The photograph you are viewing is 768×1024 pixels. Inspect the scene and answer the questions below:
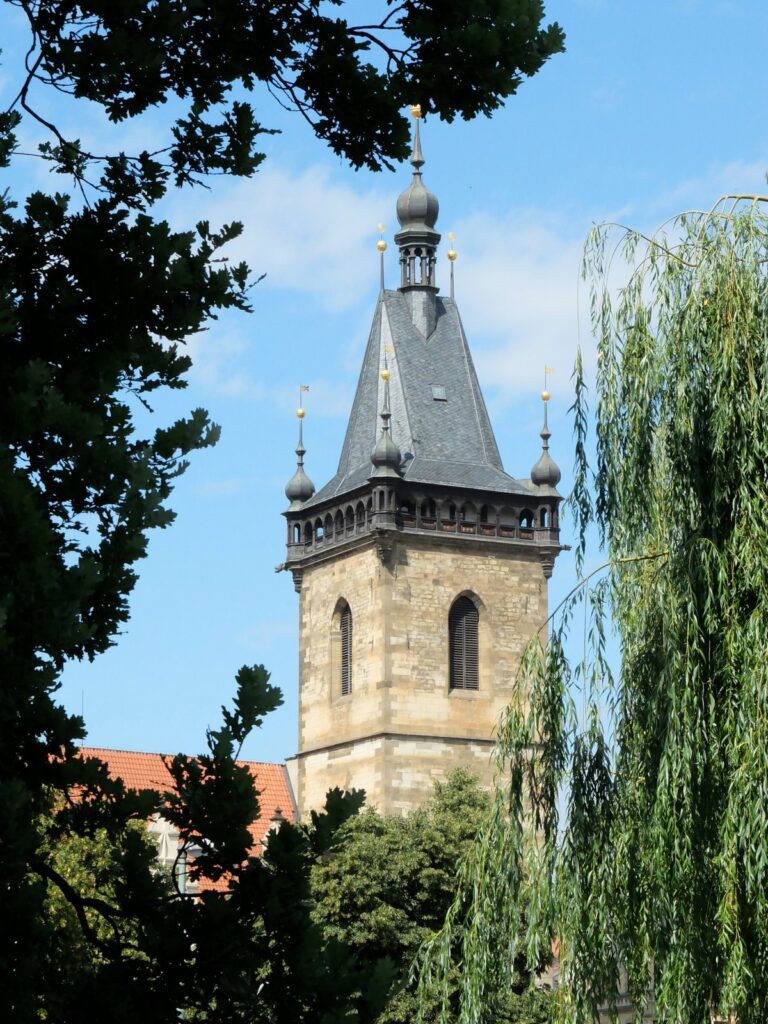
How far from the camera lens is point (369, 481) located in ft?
190

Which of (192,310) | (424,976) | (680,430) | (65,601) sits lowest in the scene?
(424,976)

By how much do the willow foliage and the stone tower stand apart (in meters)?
40.0

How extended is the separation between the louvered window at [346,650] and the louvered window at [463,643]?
2917 millimetres

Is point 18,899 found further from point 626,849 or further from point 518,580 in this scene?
point 518,580

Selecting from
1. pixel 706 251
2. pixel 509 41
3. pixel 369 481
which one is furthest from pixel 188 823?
pixel 369 481

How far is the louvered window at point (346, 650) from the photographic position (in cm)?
5866

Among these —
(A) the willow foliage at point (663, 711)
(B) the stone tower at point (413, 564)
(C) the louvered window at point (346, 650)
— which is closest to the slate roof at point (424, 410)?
(B) the stone tower at point (413, 564)

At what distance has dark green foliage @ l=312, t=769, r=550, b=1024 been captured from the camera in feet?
133

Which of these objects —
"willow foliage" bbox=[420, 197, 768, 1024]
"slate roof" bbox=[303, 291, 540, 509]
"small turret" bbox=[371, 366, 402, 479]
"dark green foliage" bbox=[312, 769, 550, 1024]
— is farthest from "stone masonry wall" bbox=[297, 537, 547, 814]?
"willow foliage" bbox=[420, 197, 768, 1024]

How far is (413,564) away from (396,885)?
17.1 metres

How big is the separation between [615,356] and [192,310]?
751cm

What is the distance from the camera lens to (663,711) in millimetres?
14461

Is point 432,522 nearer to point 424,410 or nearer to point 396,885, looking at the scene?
point 424,410

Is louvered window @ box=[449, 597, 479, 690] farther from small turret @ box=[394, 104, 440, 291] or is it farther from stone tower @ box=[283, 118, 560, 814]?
small turret @ box=[394, 104, 440, 291]
